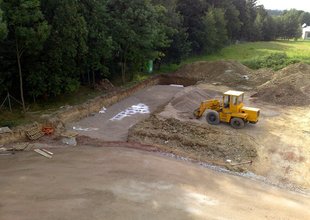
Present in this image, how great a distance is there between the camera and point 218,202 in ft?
44.7

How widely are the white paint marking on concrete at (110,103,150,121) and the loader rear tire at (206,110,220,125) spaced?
5.33 meters

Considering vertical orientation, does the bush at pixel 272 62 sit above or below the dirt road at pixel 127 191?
above

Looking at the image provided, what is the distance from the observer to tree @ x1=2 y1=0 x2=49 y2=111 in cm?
1866

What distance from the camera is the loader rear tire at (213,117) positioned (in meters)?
22.8

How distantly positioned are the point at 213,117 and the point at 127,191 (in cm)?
1070

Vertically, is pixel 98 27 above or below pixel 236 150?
above

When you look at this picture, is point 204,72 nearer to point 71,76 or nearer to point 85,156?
point 71,76

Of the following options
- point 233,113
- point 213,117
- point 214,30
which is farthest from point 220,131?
point 214,30

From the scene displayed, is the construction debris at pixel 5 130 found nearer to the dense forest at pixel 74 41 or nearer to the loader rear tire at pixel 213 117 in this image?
the dense forest at pixel 74 41

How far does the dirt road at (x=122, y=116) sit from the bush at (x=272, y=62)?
14.7 metres

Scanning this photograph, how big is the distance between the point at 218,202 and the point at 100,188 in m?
4.88

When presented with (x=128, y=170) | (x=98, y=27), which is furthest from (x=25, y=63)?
(x=128, y=170)

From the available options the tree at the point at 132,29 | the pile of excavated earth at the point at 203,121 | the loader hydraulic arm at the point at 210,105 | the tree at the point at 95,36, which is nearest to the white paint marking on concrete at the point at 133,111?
the pile of excavated earth at the point at 203,121

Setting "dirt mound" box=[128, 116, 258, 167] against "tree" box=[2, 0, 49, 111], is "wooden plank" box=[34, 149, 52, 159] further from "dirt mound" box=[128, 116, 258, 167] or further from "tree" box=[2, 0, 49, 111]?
"tree" box=[2, 0, 49, 111]
